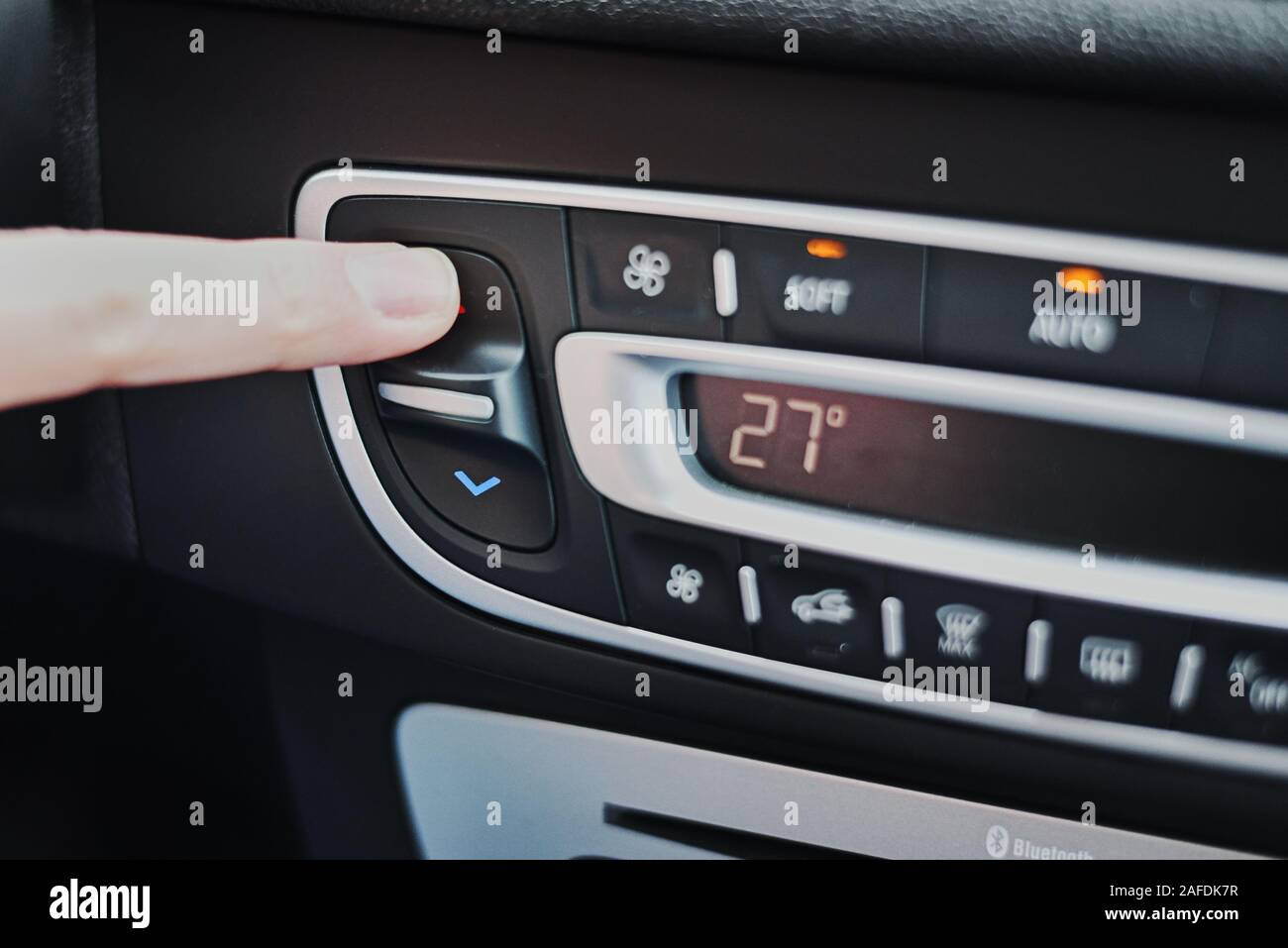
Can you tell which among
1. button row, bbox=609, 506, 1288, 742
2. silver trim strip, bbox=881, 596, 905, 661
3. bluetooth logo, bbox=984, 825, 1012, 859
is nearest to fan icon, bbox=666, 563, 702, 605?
button row, bbox=609, 506, 1288, 742

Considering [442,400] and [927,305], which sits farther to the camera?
[442,400]

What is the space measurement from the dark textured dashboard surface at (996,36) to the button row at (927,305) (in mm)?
83

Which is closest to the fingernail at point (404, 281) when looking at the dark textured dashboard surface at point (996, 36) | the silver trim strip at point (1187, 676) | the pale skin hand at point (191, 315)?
the pale skin hand at point (191, 315)

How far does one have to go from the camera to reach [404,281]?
69cm

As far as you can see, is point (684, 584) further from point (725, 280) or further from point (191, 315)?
point (191, 315)

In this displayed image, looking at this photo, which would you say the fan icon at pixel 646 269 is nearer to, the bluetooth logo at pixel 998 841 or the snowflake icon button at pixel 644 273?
the snowflake icon button at pixel 644 273

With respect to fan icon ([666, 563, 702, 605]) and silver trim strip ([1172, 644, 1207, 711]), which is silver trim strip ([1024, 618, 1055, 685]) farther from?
fan icon ([666, 563, 702, 605])

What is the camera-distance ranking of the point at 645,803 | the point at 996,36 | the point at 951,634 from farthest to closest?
the point at 645,803
the point at 951,634
the point at 996,36

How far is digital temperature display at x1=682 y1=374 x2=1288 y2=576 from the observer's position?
0.63 m

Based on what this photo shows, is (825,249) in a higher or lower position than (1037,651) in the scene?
higher

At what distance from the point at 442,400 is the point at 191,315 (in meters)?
0.15

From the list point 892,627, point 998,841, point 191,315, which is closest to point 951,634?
point 892,627
